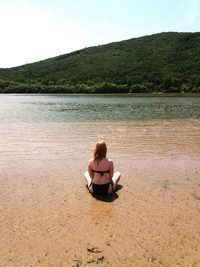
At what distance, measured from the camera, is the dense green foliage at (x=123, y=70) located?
320ft

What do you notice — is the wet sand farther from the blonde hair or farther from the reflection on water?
the blonde hair

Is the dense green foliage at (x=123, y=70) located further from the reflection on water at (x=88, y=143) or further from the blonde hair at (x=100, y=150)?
the blonde hair at (x=100, y=150)

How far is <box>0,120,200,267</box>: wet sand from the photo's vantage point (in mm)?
5422

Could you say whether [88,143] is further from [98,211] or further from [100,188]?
[98,211]

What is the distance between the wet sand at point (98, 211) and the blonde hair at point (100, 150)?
75 centimetres

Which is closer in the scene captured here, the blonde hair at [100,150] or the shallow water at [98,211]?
the shallow water at [98,211]

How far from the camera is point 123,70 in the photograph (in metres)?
112

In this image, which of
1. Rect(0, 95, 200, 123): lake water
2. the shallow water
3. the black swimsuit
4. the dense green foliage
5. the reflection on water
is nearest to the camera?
the shallow water

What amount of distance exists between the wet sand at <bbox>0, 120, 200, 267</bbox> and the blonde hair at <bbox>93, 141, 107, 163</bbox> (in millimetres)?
749

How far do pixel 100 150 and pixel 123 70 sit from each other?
10540 cm

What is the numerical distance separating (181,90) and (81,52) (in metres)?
60.6

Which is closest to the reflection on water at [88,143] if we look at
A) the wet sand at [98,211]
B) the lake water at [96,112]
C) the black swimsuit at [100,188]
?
the wet sand at [98,211]

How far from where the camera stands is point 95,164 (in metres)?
8.36

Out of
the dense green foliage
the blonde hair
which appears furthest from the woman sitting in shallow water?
the dense green foliage
